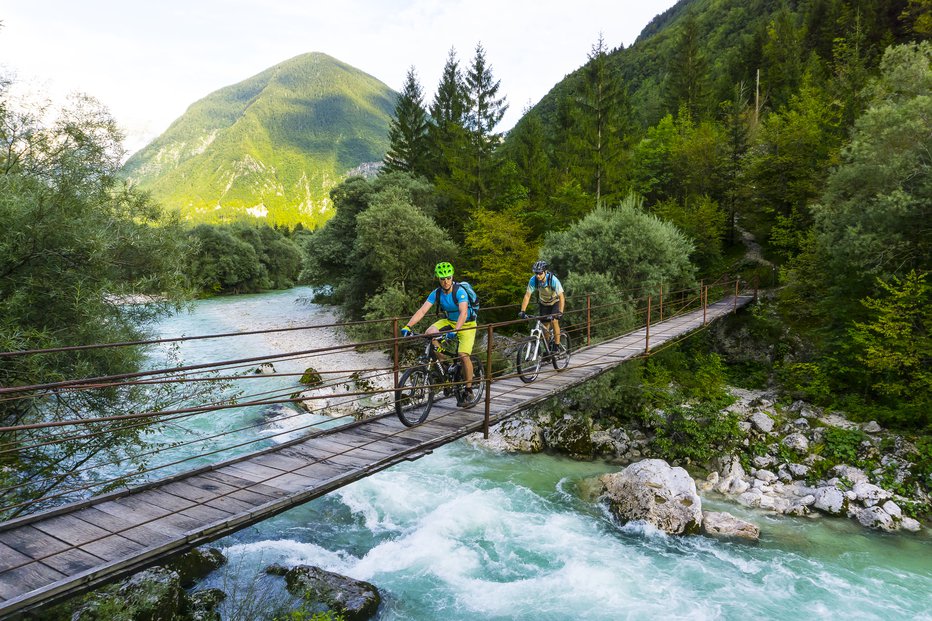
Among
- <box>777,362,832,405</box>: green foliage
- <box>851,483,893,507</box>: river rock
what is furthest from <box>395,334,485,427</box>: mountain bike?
<box>777,362,832,405</box>: green foliage

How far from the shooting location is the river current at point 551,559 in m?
7.41

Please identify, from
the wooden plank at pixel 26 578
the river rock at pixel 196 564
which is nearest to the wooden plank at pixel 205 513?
the wooden plank at pixel 26 578

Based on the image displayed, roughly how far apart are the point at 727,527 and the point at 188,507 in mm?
9058

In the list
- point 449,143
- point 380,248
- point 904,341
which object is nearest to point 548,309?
point 904,341

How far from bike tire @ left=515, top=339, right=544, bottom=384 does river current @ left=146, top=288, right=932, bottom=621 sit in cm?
322

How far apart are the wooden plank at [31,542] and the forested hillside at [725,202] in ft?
42.3

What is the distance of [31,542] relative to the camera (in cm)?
360

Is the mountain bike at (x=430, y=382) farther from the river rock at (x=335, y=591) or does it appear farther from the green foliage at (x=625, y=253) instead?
the green foliage at (x=625, y=253)

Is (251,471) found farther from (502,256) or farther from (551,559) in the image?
(502,256)

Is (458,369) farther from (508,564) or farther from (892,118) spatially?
(892,118)

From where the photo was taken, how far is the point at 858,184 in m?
12.7

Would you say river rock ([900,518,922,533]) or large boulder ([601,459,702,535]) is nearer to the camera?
river rock ([900,518,922,533])

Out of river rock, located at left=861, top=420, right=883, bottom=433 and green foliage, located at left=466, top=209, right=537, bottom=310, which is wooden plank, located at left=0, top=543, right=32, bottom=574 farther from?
green foliage, located at left=466, top=209, right=537, bottom=310

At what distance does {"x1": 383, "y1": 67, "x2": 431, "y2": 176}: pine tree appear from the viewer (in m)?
34.1
